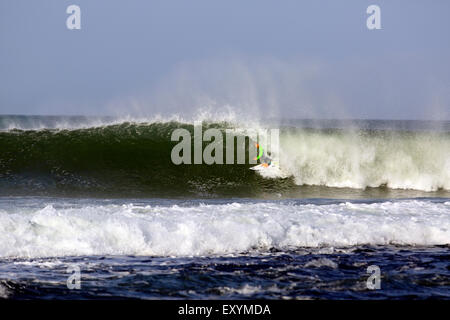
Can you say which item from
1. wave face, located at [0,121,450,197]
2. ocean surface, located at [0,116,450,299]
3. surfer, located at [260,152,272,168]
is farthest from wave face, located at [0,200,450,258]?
surfer, located at [260,152,272,168]

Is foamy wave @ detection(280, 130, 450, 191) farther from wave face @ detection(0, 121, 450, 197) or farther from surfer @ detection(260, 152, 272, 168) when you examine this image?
surfer @ detection(260, 152, 272, 168)

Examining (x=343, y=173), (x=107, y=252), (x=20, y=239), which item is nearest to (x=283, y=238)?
(x=107, y=252)

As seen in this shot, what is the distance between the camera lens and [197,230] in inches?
375

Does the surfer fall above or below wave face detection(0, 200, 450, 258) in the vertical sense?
above

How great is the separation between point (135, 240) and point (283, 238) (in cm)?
247

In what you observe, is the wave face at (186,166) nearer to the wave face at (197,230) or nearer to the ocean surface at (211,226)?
the ocean surface at (211,226)

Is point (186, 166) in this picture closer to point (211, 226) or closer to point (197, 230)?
point (211, 226)

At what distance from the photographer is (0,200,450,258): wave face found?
895cm

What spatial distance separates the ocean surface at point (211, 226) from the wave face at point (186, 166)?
0.22 feet

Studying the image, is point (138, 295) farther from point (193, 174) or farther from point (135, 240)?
point (193, 174)

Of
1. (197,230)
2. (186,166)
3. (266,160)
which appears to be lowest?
(197,230)

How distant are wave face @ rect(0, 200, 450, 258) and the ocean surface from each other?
0.02 meters

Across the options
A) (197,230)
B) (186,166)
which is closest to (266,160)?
(186,166)

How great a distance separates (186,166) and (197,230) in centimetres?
945
